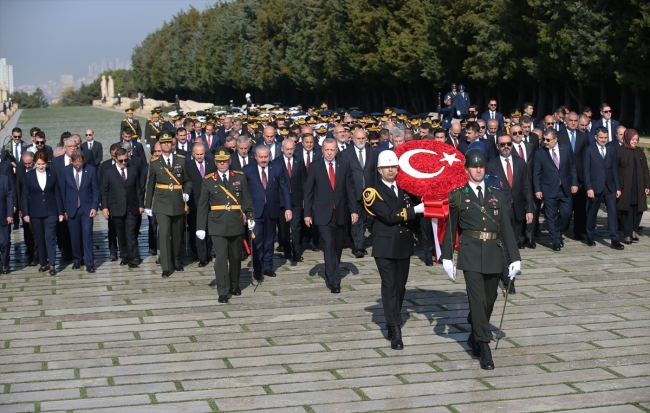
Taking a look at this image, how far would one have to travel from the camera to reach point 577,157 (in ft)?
57.5

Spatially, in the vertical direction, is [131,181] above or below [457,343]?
above

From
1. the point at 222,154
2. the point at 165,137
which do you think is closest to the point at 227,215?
the point at 222,154

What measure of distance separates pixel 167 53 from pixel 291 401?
126297 mm

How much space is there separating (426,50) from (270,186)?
35.8m

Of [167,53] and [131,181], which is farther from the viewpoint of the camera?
[167,53]

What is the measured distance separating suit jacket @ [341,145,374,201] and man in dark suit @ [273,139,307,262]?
0.79 m

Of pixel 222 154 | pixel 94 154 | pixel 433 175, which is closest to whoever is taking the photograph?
pixel 433 175

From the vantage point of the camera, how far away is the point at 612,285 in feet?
43.4

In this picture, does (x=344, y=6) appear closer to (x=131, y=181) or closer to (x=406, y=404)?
(x=131, y=181)

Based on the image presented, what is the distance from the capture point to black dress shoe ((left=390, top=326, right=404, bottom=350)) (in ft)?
33.5

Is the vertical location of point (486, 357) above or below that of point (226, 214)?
below

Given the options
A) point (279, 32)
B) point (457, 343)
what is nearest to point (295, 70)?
point (279, 32)

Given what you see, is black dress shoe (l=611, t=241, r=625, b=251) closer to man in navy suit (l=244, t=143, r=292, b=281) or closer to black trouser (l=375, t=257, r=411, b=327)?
man in navy suit (l=244, t=143, r=292, b=281)

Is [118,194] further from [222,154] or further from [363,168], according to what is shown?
[363,168]
